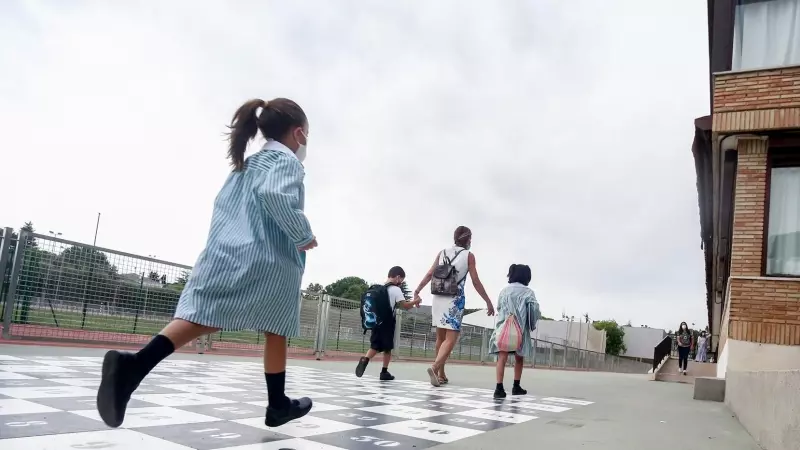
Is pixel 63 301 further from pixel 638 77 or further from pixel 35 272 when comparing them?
pixel 638 77

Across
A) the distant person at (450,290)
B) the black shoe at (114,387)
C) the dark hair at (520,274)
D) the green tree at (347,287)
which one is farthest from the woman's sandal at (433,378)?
the green tree at (347,287)

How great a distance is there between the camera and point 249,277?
257 centimetres

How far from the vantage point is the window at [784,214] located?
884 centimetres

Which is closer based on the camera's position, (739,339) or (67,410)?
(67,410)

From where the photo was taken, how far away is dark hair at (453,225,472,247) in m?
7.10

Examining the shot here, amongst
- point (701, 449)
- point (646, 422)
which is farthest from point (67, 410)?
point (646, 422)

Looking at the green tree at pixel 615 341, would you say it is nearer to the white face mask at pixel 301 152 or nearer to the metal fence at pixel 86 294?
the metal fence at pixel 86 294

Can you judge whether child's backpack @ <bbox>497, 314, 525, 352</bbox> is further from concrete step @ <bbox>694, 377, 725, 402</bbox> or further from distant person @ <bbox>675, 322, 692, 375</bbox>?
distant person @ <bbox>675, 322, 692, 375</bbox>

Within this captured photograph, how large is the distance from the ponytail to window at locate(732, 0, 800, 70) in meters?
9.14

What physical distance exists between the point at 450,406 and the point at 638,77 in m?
10.5

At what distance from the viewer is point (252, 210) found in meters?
2.71

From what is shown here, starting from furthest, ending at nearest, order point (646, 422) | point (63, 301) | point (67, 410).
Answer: point (63, 301) → point (646, 422) → point (67, 410)

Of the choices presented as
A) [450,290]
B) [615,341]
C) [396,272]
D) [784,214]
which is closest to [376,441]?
[450,290]

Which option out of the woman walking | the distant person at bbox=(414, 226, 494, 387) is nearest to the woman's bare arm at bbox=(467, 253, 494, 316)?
the distant person at bbox=(414, 226, 494, 387)
